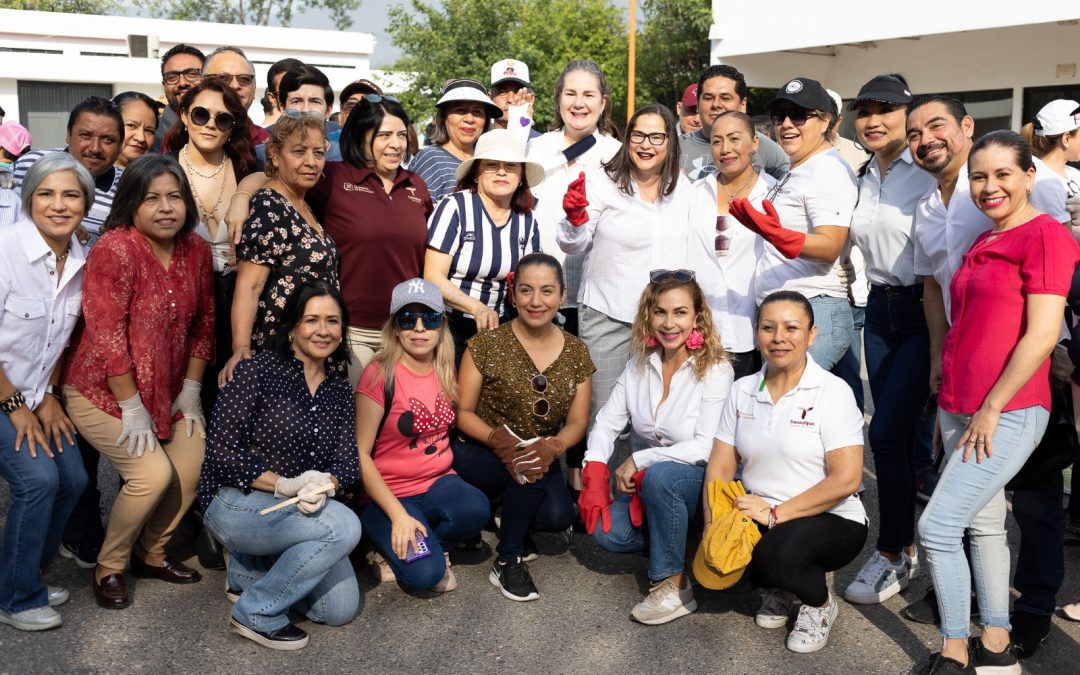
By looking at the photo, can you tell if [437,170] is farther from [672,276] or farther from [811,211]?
[811,211]

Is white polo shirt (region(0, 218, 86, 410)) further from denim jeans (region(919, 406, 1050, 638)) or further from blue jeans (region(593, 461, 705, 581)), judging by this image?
denim jeans (region(919, 406, 1050, 638))

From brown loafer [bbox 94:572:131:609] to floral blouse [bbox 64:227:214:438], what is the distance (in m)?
0.64

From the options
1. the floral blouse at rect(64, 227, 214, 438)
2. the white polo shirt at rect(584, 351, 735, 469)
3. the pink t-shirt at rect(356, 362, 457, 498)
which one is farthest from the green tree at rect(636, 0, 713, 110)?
the floral blouse at rect(64, 227, 214, 438)

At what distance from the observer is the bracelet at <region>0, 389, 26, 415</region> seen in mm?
3947

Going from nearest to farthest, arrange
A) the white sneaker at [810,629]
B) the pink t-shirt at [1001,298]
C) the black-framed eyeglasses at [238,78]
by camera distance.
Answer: the pink t-shirt at [1001,298] < the white sneaker at [810,629] < the black-framed eyeglasses at [238,78]

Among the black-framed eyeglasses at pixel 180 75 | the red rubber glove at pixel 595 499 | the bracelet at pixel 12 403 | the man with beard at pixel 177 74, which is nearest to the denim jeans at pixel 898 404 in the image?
the red rubber glove at pixel 595 499

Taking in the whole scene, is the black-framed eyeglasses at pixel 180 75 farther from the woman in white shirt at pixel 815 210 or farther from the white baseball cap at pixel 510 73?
the woman in white shirt at pixel 815 210

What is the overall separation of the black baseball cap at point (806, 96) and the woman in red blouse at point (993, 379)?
1137 mm

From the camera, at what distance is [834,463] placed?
12.7ft

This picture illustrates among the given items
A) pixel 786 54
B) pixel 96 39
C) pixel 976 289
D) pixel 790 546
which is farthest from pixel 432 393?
pixel 96 39

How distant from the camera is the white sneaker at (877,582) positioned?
427 centimetres

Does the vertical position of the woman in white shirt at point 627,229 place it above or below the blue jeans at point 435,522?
above

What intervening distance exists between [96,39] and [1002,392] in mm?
37506

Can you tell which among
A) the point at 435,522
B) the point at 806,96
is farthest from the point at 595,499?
the point at 806,96
